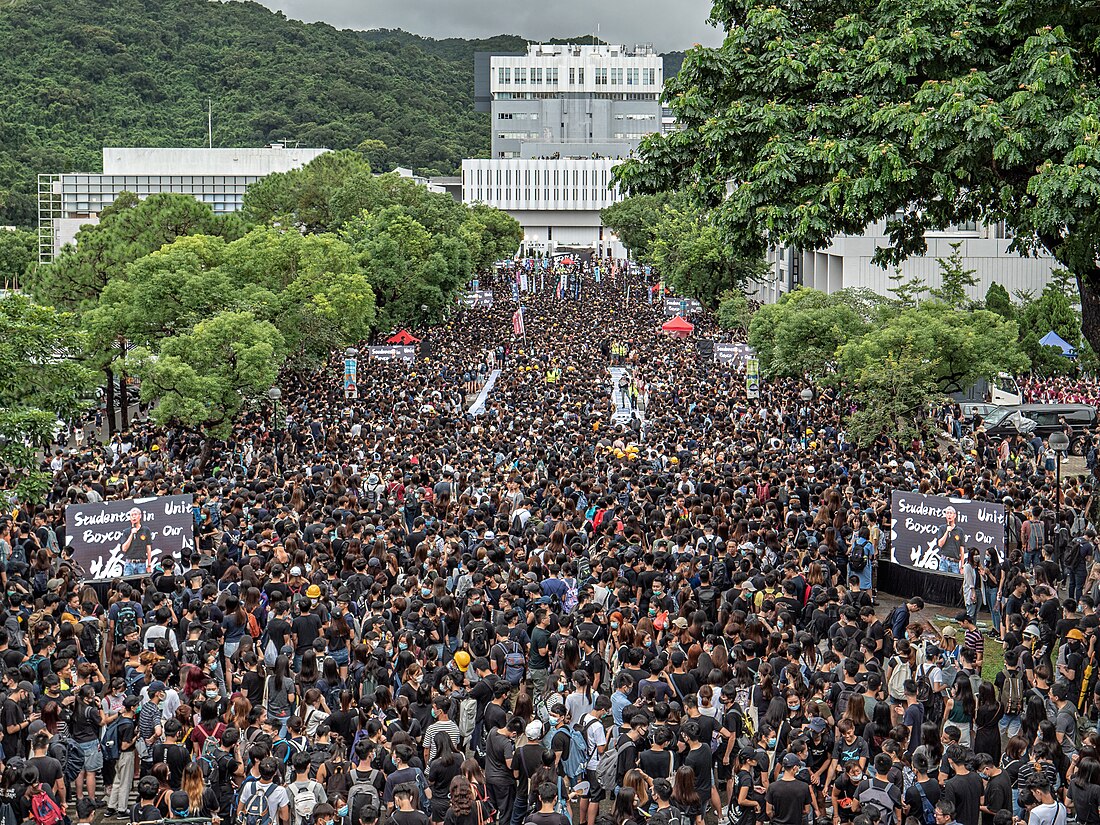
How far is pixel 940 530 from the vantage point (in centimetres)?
1766

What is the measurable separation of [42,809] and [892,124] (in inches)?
420

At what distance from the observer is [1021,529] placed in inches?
736

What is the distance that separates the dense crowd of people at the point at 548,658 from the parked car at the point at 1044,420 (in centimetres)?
749

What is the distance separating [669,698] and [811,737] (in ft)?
4.64

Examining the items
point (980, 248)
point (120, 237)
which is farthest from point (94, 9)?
point (980, 248)

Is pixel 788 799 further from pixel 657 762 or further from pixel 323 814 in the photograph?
pixel 323 814

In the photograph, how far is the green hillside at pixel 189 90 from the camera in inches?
4825

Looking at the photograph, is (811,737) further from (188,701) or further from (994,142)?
(994,142)

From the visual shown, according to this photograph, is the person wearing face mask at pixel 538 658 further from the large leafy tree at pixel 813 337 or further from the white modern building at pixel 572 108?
the white modern building at pixel 572 108

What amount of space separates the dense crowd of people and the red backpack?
0.08 ft

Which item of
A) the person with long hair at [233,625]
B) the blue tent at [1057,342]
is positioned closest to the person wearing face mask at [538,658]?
the person with long hair at [233,625]

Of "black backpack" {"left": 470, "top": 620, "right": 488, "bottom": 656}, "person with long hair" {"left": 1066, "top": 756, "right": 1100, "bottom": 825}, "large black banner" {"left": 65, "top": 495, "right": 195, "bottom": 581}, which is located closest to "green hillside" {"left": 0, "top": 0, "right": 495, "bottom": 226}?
"large black banner" {"left": 65, "top": 495, "right": 195, "bottom": 581}

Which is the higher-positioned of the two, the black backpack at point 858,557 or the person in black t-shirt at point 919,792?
the black backpack at point 858,557

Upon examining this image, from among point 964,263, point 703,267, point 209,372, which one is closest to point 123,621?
point 209,372
